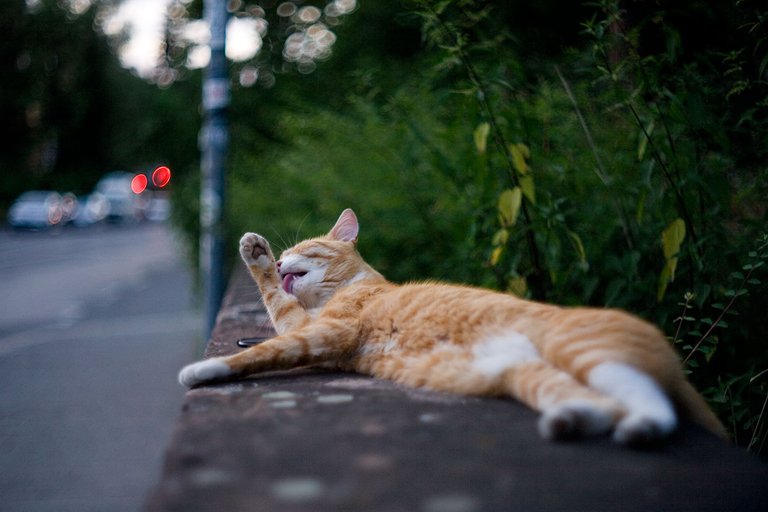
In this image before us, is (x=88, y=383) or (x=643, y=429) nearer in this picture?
(x=643, y=429)

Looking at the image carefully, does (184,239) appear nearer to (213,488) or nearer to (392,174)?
(392,174)

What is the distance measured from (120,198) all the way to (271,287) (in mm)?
36547

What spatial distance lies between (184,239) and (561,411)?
9660 mm

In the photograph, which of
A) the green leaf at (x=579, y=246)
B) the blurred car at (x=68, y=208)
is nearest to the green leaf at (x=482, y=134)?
the green leaf at (x=579, y=246)

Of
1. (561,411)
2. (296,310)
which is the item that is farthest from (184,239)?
(561,411)

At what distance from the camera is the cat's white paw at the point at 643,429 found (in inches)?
64.5

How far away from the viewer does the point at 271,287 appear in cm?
336

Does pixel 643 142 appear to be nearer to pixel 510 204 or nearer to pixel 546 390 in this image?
pixel 510 204

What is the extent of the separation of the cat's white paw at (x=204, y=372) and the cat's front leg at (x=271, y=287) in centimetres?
75

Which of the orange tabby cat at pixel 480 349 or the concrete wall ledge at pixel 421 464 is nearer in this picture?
the concrete wall ledge at pixel 421 464

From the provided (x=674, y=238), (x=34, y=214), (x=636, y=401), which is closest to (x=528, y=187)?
(x=674, y=238)

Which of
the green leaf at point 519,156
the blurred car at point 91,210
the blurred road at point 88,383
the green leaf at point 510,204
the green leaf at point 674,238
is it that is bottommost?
the blurred car at point 91,210

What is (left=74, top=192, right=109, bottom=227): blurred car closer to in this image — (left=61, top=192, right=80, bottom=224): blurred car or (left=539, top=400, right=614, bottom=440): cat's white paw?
(left=61, top=192, right=80, bottom=224): blurred car

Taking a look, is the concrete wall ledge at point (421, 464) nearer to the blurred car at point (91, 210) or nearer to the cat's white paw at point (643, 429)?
the cat's white paw at point (643, 429)
